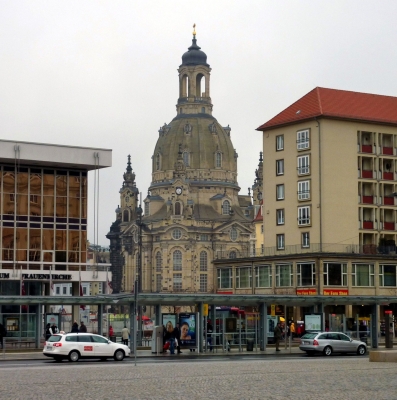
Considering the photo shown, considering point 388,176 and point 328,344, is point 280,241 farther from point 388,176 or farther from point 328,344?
point 328,344

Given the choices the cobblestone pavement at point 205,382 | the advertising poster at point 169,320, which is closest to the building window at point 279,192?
the advertising poster at point 169,320

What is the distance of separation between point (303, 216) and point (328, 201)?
2.89m

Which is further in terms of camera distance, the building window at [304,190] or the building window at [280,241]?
the building window at [280,241]

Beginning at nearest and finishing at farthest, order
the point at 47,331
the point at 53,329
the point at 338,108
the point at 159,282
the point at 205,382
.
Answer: the point at 205,382 → the point at 53,329 → the point at 47,331 → the point at 338,108 → the point at 159,282

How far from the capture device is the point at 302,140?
3519 inches

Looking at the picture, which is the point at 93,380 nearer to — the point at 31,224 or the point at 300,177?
the point at 31,224

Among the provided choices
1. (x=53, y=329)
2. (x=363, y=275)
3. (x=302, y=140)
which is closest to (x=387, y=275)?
(x=363, y=275)

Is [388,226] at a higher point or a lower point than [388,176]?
lower

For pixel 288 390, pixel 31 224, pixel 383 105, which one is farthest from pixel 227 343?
pixel 383 105

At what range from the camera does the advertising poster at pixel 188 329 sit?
Answer: 188 feet

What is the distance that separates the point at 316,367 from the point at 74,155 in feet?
122

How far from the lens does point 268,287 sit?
8606 cm

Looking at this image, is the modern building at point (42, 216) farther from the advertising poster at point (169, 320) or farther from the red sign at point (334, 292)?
the red sign at point (334, 292)

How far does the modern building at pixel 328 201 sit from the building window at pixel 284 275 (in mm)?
82
